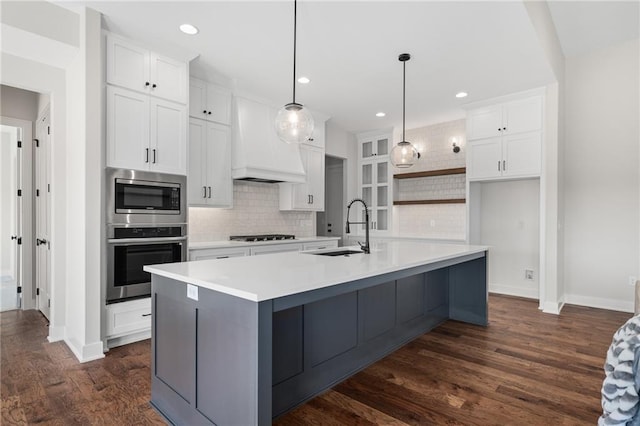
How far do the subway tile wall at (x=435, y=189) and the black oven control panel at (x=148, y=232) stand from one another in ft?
13.4

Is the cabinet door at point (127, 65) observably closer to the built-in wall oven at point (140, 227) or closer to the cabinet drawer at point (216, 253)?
the built-in wall oven at point (140, 227)

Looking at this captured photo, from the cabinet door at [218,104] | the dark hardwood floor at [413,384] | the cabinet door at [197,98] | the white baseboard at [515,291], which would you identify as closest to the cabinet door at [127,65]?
the cabinet door at [197,98]

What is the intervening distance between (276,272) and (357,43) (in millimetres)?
2445

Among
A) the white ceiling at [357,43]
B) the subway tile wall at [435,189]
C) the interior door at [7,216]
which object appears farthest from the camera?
the interior door at [7,216]

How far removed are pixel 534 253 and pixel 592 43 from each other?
2.83 meters

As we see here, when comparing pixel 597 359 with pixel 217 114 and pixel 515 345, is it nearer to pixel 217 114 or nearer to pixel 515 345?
pixel 515 345

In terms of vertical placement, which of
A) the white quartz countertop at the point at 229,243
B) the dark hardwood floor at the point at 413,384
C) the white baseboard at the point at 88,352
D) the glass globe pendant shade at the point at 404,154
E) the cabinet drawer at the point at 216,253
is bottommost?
the dark hardwood floor at the point at 413,384

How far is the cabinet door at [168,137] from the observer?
3.29m

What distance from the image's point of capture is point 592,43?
174 inches

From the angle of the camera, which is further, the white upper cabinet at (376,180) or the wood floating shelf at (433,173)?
the white upper cabinet at (376,180)

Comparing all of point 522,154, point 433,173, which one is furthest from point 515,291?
point 433,173

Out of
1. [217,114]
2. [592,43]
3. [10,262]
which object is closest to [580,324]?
[592,43]

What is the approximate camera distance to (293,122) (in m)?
2.64

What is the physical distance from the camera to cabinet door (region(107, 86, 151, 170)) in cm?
301
